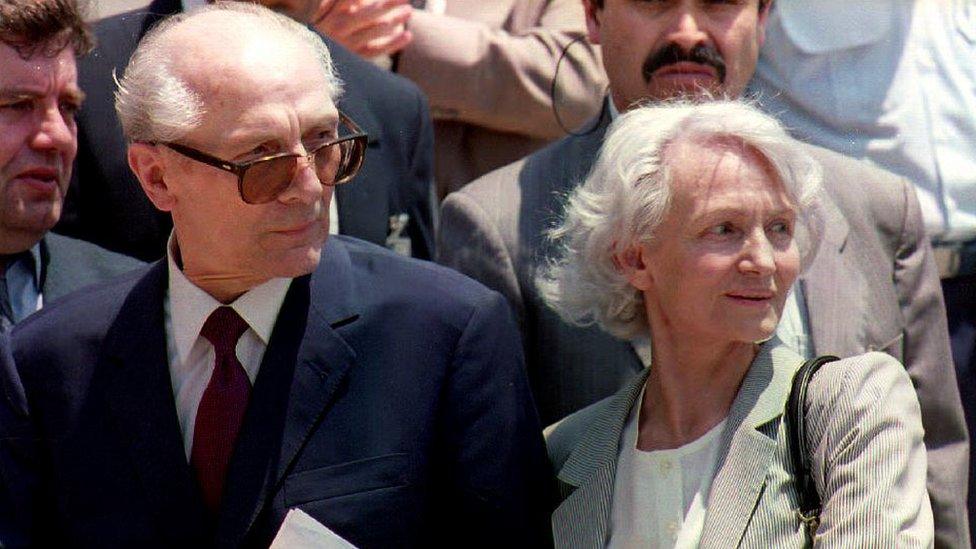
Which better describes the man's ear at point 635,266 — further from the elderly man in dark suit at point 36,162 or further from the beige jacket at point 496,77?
the beige jacket at point 496,77

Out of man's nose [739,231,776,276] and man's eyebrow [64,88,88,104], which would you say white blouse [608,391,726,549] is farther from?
man's eyebrow [64,88,88,104]

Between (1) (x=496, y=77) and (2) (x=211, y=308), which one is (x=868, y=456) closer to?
(2) (x=211, y=308)

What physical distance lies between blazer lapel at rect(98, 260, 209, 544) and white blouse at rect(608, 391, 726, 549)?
2.49ft

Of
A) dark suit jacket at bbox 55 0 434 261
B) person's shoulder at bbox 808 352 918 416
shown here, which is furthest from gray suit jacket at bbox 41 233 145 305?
person's shoulder at bbox 808 352 918 416

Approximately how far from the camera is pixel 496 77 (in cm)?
490

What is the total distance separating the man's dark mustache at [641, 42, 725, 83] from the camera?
3.96 meters

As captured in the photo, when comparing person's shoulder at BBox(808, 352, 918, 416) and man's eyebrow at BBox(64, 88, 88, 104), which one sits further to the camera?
man's eyebrow at BBox(64, 88, 88, 104)

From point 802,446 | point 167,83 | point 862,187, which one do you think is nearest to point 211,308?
point 167,83

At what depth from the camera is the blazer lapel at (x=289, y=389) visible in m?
3.11

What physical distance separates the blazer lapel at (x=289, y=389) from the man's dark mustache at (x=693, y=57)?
105cm

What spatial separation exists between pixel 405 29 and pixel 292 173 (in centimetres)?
178

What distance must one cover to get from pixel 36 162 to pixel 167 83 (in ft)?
2.76

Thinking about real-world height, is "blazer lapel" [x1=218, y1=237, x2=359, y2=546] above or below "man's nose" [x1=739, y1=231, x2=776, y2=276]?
below

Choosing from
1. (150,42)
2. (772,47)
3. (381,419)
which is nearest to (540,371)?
(381,419)
